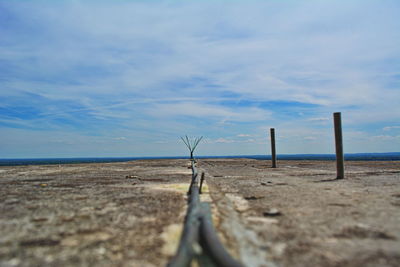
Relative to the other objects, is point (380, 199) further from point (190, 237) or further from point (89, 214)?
point (89, 214)

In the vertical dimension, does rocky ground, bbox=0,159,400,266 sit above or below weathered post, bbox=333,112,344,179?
below

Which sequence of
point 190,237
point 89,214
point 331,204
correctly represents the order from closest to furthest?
point 190,237 → point 89,214 → point 331,204

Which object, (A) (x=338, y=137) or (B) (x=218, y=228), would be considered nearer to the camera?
(B) (x=218, y=228)

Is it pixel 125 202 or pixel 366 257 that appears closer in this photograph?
pixel 366 257

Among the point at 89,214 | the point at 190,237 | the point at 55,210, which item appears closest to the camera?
the point at 190,237

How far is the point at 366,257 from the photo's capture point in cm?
245

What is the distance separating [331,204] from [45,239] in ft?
13.5

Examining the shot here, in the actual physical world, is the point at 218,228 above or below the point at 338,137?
below

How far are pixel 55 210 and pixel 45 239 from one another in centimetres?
145

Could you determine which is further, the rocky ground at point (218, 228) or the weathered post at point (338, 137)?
the weathered post at point (338, 137)

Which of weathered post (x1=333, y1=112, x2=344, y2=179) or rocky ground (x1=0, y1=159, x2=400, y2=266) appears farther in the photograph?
weathered post (x1=333, y1=112, x2=344, y2=179)

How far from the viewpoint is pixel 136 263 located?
2340mm

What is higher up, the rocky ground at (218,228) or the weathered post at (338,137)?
the weathered post at (338,137)

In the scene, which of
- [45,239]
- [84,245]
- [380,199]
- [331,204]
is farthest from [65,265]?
[380,199]
